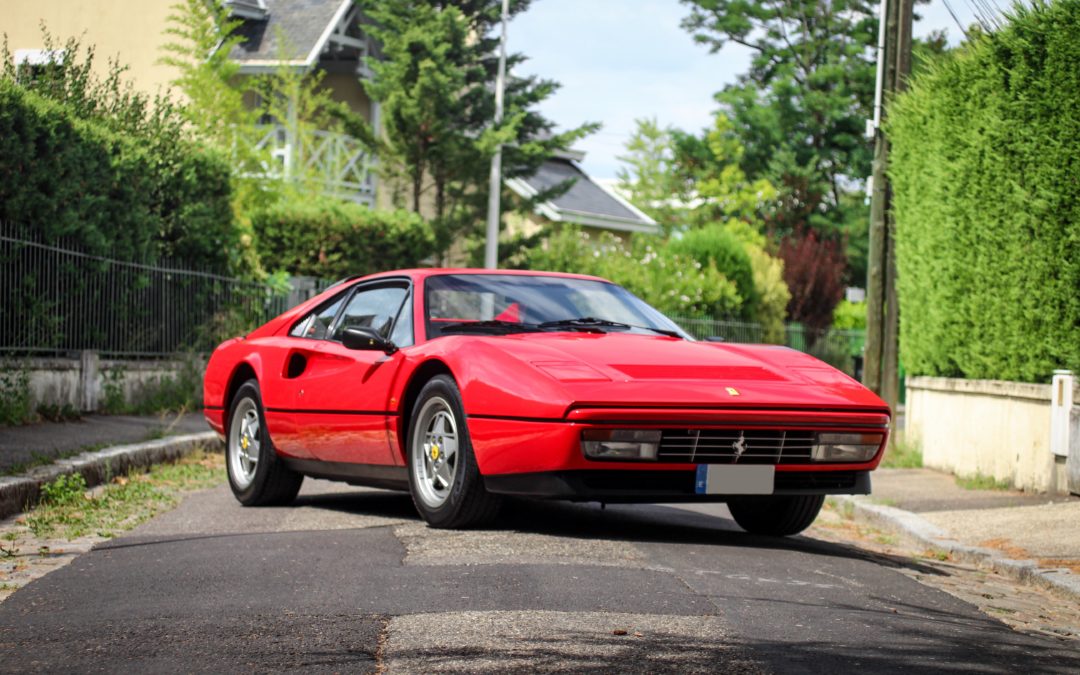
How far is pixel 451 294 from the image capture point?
8.46 m

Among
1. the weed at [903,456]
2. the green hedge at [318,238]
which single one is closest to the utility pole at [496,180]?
the green hedge at [318,238]

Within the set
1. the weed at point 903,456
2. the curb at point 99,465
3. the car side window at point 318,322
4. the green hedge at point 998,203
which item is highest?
the green hedge at point 998,203

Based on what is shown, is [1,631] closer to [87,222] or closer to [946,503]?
[946,503]

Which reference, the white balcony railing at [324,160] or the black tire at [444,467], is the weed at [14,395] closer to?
the black tire at [444,467]

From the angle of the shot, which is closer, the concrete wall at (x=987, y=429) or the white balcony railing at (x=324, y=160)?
the concrete wall at (x=987, y=429)

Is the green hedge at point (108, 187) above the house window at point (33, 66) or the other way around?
the other way around

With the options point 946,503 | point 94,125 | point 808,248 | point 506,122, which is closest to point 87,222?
point 94,125

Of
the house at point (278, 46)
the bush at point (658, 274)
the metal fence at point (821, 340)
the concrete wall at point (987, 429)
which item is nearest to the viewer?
the concrete wall at point (987, 429)

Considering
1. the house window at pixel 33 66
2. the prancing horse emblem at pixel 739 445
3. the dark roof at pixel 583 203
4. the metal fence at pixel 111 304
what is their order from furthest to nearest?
1. the dark roof at pixel 583 203
2. the house window at pixel 33 66
3. the metal fence at pixel 111 304
4. the prancing horse emblem at pixel 739 445

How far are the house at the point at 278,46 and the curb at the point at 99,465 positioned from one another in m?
18.1

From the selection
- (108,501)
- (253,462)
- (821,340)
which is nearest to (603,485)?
(253,462)

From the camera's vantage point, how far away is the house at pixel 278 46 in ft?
109

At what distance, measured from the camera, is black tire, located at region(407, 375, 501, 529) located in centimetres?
740

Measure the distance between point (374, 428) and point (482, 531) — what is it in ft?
3.38
